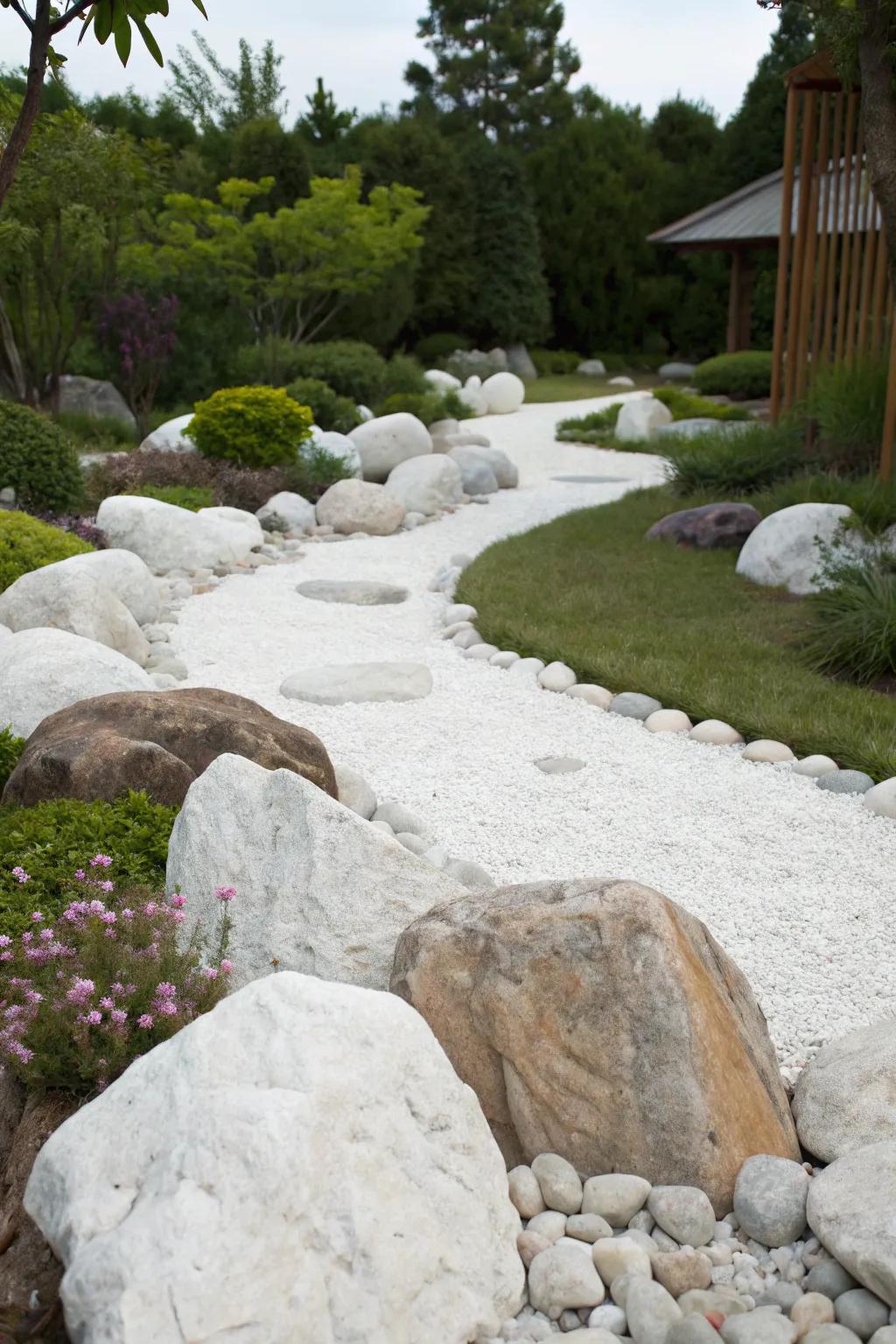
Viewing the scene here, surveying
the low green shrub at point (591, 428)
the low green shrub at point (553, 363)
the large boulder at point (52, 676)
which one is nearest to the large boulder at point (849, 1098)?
the large boulder at point (52, 676)

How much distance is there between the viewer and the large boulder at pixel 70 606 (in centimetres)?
645

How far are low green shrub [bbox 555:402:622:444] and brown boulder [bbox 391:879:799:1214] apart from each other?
14304mm

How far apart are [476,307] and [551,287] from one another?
→ 157 inches

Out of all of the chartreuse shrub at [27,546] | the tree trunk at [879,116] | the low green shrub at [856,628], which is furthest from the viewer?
the tree trunk at [879,116]

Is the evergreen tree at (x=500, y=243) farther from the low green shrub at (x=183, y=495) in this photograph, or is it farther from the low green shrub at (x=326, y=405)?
the low green shrub at (x=183, y=495)

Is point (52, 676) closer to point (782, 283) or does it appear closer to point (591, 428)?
point (782, 283)

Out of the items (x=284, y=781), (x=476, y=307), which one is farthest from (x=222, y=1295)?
(x=476, y=307)

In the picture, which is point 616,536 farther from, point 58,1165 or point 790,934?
point 58,1165

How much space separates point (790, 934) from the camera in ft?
13.2

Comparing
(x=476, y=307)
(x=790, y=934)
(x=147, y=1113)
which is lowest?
(x=790, y=934)

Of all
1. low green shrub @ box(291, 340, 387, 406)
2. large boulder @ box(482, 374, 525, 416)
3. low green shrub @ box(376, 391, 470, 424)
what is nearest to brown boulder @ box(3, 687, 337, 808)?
low green shrub @ box(376, 391, 470, 424)

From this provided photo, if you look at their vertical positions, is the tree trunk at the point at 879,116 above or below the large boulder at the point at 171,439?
above

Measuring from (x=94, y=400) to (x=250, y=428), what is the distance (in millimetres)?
5244

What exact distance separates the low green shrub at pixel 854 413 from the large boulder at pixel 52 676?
6771mm
